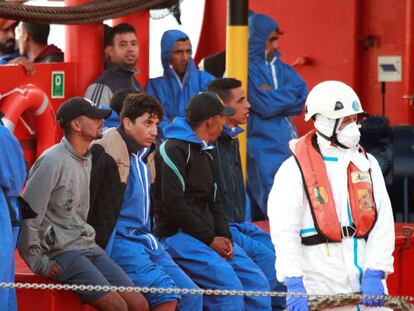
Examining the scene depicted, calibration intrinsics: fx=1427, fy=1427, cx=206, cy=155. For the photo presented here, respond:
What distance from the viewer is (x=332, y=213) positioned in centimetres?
646

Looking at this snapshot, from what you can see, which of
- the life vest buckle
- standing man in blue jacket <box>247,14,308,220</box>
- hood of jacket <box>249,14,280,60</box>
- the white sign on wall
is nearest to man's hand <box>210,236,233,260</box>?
the life vest buckle

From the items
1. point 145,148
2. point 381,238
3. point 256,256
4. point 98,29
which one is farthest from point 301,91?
point 381,238

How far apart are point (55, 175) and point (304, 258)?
150 cm

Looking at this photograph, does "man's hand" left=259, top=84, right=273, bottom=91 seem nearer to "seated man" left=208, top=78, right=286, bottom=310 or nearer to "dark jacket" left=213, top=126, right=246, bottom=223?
"seated man" left=208, top=78, right=286, bottom=310

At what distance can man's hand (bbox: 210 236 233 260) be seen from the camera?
8328 millimetres

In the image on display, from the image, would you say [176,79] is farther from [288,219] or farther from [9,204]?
[288,219]

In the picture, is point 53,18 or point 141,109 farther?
point 53,18

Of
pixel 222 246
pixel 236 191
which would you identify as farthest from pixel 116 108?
pixel 222 246

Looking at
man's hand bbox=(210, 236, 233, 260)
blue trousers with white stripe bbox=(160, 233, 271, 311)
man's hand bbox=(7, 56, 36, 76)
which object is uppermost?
man's hand bbox=(7, 56, 36, 76)

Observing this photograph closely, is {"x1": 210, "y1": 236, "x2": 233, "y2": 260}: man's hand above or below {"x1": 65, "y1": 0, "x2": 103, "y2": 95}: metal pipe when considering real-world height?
below

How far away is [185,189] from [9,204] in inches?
57.6

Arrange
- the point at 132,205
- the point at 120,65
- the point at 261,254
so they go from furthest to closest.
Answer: the point at 120,65, the point at 261,254, the point at 132,205

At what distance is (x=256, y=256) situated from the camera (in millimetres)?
8898

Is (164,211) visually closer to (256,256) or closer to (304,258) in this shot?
(256,256)
